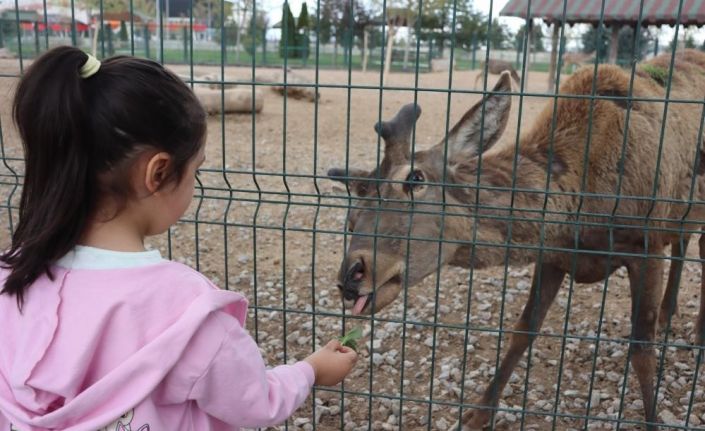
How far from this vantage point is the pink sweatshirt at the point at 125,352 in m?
1.78

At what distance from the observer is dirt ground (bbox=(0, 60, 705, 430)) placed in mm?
3289

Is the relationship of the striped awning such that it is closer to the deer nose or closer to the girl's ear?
the deer nose

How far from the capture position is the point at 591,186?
412cm

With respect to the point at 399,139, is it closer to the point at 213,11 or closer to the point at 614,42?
the point at 614,42

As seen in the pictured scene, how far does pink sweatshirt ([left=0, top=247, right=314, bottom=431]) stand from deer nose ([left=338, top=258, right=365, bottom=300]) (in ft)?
5.88

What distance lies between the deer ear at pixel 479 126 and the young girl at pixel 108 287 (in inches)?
88.5

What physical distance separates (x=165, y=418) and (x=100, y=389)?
0.68 feet

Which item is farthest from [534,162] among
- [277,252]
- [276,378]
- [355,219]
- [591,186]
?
[277,252]

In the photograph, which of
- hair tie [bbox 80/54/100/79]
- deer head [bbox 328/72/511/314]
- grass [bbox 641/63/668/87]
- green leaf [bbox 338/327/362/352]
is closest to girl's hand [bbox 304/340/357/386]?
green leaf [bbox 338/327/362/352]

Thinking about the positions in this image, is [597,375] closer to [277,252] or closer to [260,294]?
[260,294]

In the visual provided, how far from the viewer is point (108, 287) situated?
182 cm

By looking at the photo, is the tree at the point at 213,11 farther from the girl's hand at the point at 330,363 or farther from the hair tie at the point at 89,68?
the girl's hand at the point at 330,363

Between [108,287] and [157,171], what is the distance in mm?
327

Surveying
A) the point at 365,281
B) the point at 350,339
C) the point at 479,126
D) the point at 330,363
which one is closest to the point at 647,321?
the point at 479,126
